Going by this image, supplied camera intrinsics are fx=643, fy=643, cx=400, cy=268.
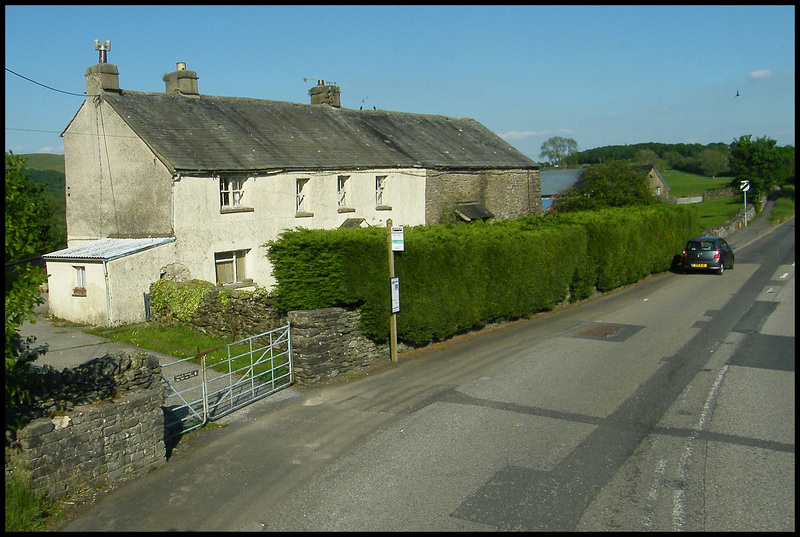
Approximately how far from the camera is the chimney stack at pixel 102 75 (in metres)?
22.8

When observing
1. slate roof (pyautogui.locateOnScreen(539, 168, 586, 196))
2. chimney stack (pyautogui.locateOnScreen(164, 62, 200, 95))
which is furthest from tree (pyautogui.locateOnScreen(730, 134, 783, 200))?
chimney stack (pyautogui.locateOnScreen(164, 62, 200, 95))

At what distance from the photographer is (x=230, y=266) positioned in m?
23.0

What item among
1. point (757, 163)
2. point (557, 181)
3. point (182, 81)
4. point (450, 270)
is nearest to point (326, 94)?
point (182, 81)

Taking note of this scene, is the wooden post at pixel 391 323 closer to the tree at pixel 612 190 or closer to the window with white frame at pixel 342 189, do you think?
the window with white frame at pixel 342 189

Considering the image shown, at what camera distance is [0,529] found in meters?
6.34

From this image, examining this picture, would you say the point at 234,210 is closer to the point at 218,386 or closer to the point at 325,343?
the point at 218,386

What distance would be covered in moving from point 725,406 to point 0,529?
10340mm

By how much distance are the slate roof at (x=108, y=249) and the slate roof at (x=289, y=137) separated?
2542 millimetres

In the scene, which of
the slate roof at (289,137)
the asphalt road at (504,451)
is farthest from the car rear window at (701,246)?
the asphalt road at (504,451)

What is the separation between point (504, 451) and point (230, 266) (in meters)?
16.3

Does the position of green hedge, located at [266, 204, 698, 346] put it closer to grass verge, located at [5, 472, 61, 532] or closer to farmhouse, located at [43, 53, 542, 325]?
grass verge, located at [5, 472, 61, 532]

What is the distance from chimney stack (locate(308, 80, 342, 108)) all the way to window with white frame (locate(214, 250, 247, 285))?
37.3ft

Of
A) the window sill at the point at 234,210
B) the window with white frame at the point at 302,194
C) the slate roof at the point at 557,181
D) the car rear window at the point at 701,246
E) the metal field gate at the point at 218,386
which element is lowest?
the metal field gate at the point at 218,386

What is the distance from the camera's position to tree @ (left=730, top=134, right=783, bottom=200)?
216ft
